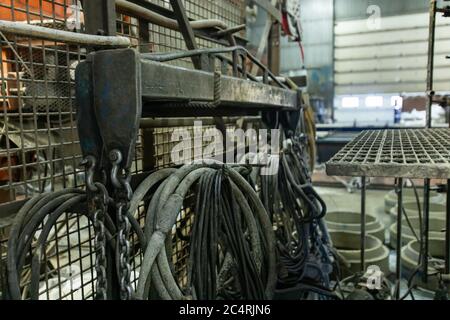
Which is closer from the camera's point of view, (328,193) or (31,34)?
(31,34)

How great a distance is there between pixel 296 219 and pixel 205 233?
3.00ft

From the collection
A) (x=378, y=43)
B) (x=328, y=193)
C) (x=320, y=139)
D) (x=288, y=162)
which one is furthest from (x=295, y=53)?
(x=288, y=162)

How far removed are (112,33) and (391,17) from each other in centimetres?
908

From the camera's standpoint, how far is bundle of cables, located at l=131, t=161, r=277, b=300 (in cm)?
104

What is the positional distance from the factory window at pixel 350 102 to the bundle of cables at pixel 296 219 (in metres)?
7.78

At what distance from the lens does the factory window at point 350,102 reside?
9.38 m

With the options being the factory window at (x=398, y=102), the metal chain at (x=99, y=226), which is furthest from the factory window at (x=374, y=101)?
the metal chain at (x=99, y=226)

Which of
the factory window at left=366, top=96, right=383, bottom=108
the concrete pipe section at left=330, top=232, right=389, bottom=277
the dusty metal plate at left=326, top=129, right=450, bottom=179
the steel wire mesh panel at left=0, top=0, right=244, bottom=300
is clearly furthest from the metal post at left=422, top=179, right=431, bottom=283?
the factory window at left=366, top=96, right=383, bottom=108

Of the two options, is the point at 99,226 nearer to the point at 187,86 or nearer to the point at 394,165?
the point at 187,86

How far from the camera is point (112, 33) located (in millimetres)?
1085

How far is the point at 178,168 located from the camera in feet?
4.48

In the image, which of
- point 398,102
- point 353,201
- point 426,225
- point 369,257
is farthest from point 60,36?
point 398,102

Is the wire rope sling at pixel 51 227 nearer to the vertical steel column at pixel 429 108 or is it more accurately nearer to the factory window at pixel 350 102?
the vertical steel column at pixel 429 108
